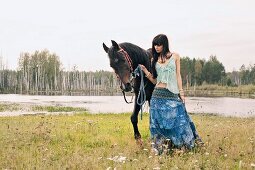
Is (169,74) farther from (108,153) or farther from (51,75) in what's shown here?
(51,75)

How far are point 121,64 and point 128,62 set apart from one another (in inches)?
6.7

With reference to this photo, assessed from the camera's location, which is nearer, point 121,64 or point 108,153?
point 121,64

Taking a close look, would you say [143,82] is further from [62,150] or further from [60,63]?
[60,63]

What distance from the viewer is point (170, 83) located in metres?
7.56

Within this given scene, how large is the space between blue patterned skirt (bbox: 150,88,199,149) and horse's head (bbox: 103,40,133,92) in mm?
734

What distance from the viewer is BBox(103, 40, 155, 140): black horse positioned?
7.48 metres

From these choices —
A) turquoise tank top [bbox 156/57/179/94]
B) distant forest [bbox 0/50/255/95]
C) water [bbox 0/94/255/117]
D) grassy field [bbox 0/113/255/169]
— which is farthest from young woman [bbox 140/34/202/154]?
distant forest [bbox 0/50/255/95]

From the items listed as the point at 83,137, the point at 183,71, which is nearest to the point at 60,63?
the point at 183,71

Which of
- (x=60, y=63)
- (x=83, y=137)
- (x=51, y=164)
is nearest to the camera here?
(x=51, y=164)

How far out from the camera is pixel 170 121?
24.8 feet

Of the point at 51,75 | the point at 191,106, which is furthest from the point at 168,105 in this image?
the point at 51,75

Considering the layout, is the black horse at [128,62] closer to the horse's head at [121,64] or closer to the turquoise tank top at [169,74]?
the horse's head at [121,64]

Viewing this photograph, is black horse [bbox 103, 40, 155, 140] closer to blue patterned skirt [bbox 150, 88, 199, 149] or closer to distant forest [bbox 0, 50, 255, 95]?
blue patterned skirt [bbox 150, 88, 199, 149]

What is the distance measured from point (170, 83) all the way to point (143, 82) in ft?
2.91
